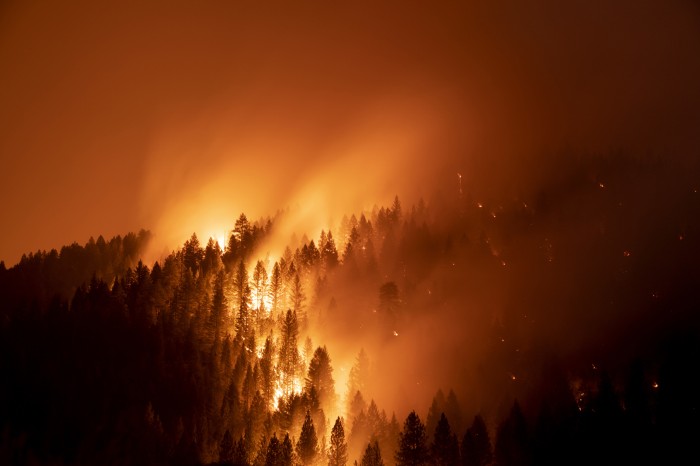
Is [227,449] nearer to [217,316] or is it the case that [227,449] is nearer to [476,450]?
[476,450]

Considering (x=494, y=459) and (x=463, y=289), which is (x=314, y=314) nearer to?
(x=463, y=289)

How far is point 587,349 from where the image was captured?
4813 inches

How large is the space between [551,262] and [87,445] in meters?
110

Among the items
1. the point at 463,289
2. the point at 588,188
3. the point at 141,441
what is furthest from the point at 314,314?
the point at 588,188

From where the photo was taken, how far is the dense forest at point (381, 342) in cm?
9288

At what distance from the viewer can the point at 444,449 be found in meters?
85.0

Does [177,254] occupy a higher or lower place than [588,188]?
lower

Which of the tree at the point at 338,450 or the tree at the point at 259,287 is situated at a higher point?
the tree at the point at 259,287

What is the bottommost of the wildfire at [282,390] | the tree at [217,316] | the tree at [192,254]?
the wildfire at [282,390]

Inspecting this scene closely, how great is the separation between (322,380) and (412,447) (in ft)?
110

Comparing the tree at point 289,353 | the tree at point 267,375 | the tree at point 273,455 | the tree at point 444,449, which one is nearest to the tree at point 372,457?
the tree at point 444,449

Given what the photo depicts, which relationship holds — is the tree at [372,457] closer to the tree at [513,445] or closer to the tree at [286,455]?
the tree at [286,455]

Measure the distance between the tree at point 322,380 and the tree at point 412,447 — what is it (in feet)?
94.0

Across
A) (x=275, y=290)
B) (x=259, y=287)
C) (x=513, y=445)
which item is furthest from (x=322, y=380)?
(x=513, y=445)
